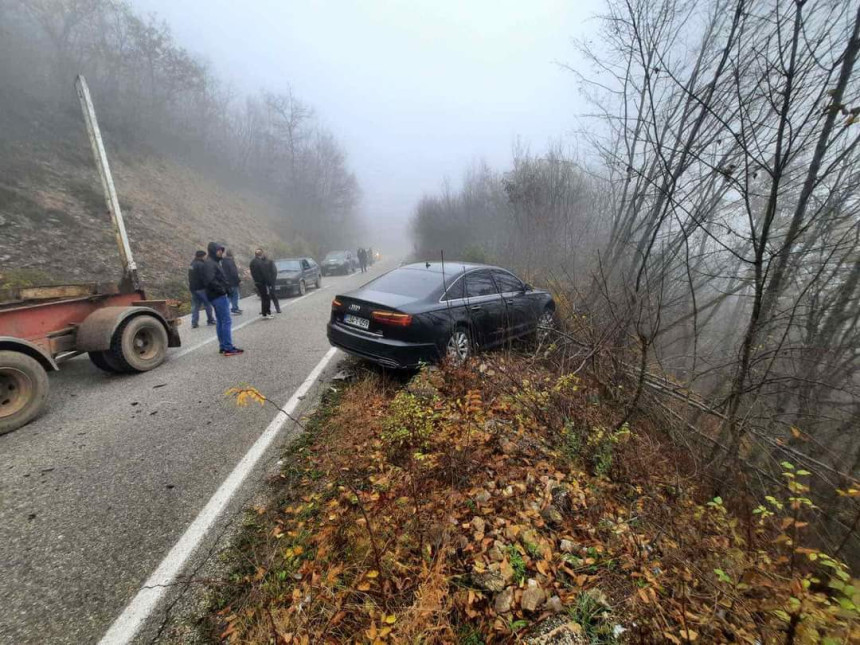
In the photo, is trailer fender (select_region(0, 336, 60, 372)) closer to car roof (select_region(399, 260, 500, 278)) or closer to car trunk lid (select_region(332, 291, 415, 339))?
car trunk lid (select_region(332, 291, 415, 339))

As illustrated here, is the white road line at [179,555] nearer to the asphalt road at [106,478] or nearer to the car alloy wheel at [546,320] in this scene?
the asphalt road at [106,478]

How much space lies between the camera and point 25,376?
11.2 ft

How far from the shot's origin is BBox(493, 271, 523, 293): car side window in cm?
542

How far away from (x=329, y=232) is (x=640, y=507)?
41659 millimetres

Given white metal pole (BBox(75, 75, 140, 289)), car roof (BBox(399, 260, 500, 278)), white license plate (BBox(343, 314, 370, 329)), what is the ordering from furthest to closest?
white metal pole (BBox(75, 75, 140, 289)) < car roof (BBox(399, 260, 500, 278)) < white license plate (BBox(343, 314, 370, 329))

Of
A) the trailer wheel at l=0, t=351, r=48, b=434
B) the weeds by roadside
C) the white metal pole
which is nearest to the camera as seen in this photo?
the weeds by roadside

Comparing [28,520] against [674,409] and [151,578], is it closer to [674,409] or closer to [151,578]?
[151,578]

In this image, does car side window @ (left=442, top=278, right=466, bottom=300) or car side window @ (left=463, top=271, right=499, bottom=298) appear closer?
car side window @ (left=442, top=278, right=466, bottom=300)

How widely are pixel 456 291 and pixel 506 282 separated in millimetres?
1233

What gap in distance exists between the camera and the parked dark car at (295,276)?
38.3 ft

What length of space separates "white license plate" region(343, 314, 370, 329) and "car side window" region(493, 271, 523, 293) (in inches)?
86.7

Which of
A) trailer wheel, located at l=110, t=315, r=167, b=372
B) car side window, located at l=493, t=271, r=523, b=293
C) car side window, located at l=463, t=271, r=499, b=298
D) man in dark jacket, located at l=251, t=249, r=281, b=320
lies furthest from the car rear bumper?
man in dark jacket, located at l=251, t=249, r=281, b=320

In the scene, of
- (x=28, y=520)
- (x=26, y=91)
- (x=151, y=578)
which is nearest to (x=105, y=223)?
(x=26, y=91)

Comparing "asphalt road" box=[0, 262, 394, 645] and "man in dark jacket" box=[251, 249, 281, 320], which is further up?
"man in dark jacket" box=[251, 249, 281, 320]
